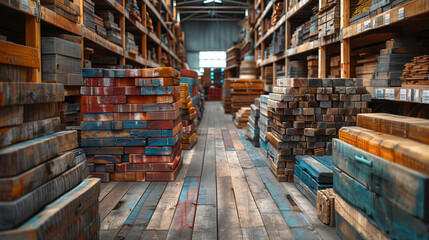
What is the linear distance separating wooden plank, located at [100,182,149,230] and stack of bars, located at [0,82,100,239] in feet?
1.97

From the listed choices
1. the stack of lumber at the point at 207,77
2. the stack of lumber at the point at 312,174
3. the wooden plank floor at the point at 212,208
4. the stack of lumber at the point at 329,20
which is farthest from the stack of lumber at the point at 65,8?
the stack of lumber at the point at 207,77

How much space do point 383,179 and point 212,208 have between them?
201 centimetres

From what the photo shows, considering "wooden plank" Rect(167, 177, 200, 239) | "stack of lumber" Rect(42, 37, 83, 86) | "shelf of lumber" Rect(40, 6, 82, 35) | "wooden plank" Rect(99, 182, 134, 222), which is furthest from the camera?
"stack of lumber" Rect(42, 37, 83, 86)

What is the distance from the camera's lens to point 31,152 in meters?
1.87

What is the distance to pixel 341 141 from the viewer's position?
2.72 metres

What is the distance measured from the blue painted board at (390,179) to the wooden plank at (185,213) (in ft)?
5.10

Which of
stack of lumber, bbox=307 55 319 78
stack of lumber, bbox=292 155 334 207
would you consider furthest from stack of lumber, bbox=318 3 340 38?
stack of lumber, bbox=292 155 334 207

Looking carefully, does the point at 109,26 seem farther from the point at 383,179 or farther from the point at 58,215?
the point at 383,179

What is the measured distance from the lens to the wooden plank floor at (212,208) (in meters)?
2.92

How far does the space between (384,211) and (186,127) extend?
5313 mm

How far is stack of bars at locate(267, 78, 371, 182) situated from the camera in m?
4.45

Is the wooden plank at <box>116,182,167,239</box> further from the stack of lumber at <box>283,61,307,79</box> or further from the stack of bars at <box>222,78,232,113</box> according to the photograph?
the stack of bars at <box>222,78,232,113</box>

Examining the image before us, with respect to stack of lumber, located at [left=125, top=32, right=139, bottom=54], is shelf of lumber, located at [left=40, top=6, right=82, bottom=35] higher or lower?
lower

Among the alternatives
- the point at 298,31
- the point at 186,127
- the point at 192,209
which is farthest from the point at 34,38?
the point at 298,31
